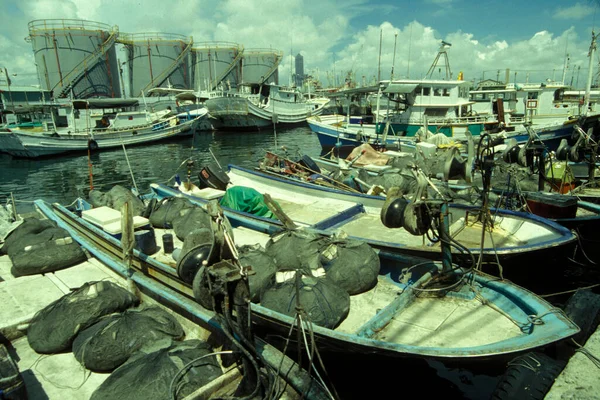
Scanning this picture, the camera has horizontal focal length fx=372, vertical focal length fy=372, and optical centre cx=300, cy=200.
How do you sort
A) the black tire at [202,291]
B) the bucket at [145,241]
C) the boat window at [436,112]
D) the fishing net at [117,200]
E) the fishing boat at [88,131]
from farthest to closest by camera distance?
1. the fishing boat at [88,131]
2. the boat window at [436,112]
3. the fishing net at [117,200]
4. the bucket at [145,241]
5. the black tire at [202,291]

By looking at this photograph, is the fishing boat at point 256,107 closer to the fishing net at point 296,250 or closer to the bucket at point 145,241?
the bucket at point 145,241

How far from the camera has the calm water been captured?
582 cm

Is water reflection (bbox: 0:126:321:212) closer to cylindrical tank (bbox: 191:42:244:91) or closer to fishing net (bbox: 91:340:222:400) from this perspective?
fishing net (bbox: 91:340:222:400)

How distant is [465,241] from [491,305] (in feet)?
8.34

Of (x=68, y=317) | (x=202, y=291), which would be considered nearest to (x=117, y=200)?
(x=68, y=317)

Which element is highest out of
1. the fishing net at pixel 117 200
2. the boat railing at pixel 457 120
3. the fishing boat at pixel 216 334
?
the boat railing at pixel 457 120

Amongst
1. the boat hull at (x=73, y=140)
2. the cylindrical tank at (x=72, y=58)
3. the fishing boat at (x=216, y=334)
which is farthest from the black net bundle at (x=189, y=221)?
the cylindrical tank at (x=72, y=58)

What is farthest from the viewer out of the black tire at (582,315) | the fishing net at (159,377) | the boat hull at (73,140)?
the boat hull at (73,140)

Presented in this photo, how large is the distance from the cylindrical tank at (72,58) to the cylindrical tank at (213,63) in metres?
14.9

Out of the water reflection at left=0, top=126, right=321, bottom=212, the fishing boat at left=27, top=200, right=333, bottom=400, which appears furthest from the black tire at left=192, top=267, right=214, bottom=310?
the water reflection at left=0, top=126, right=321, bottom=212

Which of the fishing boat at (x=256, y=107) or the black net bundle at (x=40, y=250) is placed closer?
the black net bundle at (x=40, y=250)

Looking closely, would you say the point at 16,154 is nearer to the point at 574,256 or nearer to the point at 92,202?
the point at 92,202

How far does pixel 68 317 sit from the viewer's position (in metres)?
5.01

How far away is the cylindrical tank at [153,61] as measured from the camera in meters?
63.1
